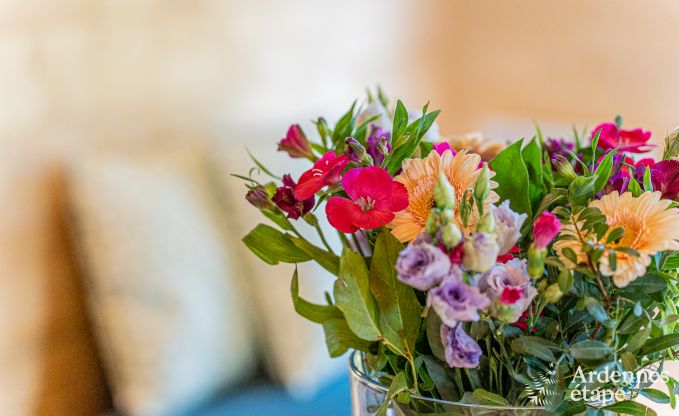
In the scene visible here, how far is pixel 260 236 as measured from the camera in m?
0.62

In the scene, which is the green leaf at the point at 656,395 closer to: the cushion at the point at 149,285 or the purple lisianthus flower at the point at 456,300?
the purple lisianthus flower at the point at 456,300

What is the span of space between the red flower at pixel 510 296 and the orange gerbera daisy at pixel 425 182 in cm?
9

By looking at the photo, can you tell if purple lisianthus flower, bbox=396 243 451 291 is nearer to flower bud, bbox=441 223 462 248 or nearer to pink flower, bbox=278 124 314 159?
flower bud, bbox=441 223 462 248

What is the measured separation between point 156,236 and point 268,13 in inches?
24.4

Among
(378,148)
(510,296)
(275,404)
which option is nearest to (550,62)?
(275,404)

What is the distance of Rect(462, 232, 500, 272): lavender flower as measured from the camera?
443mm

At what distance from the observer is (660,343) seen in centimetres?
52

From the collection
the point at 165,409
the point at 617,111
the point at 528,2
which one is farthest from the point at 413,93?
the point at 165,409

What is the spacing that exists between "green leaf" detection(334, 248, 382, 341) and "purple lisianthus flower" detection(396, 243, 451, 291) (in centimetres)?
9

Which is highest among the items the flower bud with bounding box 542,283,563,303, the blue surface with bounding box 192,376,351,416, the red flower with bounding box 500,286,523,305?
the red flower with bounding box 500,286,523,305

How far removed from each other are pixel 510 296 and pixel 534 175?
8.0 inches

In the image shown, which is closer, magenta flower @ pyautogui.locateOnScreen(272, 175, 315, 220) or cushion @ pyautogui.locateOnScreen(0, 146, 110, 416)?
magenta flower @ pyautogui.locateOnScreen(272, 175, 315, 220)

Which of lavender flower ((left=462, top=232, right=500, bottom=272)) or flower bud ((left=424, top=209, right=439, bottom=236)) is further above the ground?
flower bud ((left=424, top=209, right=439, bottom=236))

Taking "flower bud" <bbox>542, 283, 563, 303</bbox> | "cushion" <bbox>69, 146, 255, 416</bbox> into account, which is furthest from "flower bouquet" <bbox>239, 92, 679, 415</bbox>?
"cushion" <bbox>69, 146, 255, 416</bbox>
